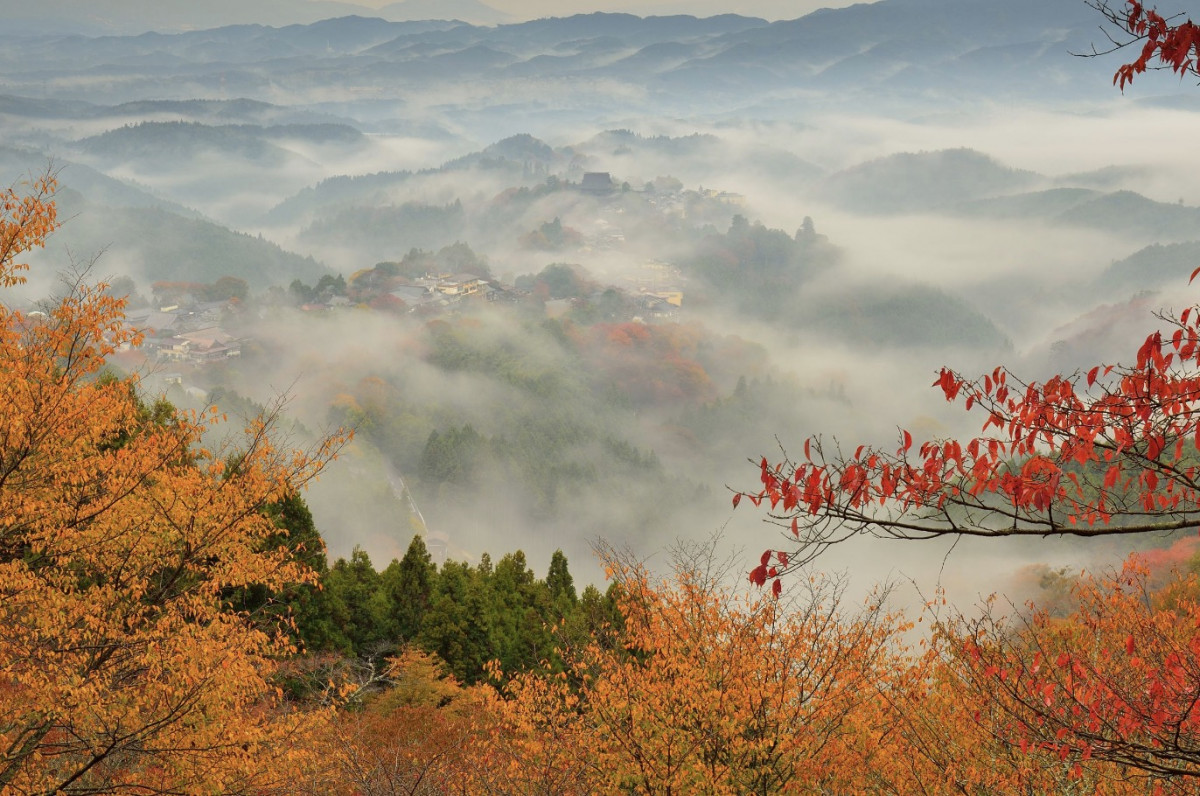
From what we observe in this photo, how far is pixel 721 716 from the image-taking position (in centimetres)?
1262

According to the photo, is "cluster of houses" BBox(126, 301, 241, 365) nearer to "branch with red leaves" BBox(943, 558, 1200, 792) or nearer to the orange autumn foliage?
the orange autumn foliage

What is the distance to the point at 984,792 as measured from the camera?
955 cm

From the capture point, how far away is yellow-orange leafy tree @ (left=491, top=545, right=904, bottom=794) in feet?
40.1

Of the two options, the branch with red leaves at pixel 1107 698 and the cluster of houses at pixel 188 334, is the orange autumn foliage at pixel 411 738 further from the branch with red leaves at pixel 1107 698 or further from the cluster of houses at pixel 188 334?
the cluster of houses at pixel 188 334

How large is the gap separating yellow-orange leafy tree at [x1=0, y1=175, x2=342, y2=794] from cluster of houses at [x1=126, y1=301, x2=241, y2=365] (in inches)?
5556

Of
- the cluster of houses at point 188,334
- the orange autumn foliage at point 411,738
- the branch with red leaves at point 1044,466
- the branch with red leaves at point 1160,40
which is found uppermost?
the branch with red leaves at point 1160,40

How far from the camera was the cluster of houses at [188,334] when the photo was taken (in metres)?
147

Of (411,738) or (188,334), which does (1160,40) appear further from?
(188,334)

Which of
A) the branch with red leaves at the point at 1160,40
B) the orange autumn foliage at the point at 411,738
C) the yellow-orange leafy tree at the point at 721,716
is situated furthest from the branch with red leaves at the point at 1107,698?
the orange autumn foliage at the point at 411,738

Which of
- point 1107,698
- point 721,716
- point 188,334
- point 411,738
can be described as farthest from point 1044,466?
point 188,334

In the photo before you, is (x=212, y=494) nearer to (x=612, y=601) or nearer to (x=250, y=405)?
(x=612, y=601)

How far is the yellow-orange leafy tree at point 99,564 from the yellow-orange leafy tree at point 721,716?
4487mm

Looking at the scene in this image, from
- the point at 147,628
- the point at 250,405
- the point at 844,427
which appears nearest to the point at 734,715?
the point at 147,628

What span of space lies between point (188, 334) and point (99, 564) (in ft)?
559
